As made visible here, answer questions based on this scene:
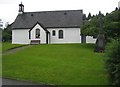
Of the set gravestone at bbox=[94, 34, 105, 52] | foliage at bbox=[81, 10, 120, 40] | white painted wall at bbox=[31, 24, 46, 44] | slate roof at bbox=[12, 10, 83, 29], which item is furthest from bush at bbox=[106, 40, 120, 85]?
slate roof at bbox=[12, 10, 83, 29]

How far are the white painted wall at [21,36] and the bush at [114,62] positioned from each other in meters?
50.0

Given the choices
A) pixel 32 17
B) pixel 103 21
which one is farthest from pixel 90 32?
pixel 32 17

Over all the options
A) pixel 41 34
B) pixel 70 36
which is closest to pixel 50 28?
pixel 41 34

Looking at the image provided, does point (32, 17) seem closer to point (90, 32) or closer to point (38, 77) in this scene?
point (90, 32)

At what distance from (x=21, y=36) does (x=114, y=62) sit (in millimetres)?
52184

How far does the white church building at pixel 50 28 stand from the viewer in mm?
63341

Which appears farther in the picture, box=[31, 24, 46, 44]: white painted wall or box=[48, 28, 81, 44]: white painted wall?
box=[48, 28, 81, 44]: white painted wall

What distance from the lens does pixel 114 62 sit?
16.0m

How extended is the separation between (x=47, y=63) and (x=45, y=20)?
142 ft

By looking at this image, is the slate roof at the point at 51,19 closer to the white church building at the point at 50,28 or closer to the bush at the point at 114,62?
the white church building at the point at 50,28

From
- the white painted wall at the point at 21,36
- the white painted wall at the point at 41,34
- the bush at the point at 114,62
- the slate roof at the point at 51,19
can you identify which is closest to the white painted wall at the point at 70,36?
the slate roof at the point at 51,19

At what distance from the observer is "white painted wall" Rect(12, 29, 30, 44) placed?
66.0m

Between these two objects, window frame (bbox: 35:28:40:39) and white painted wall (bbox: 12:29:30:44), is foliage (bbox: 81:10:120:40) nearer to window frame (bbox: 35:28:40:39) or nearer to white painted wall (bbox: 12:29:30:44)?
window frame (bbox: 35:28:40:39)

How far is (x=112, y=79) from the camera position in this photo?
15.9 m
